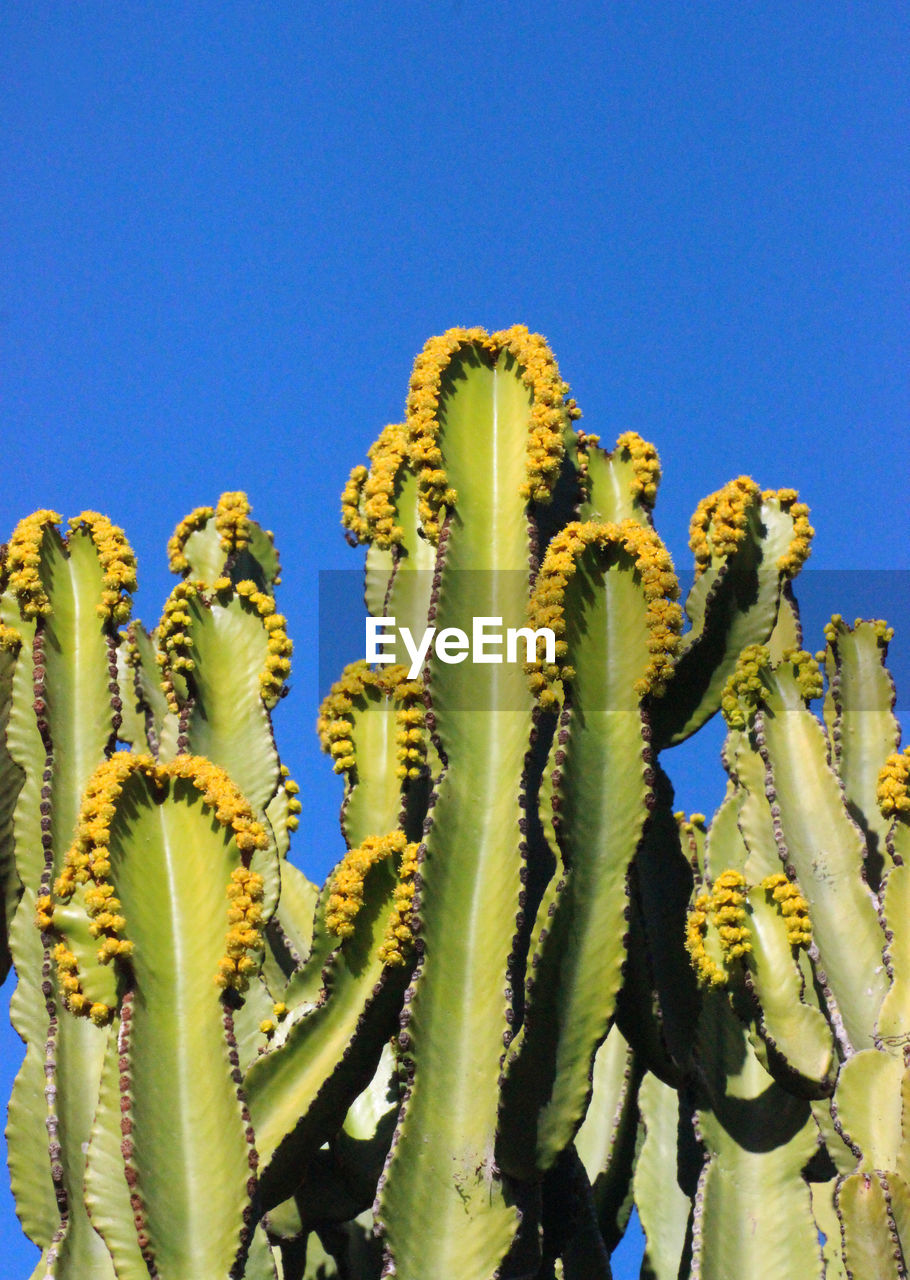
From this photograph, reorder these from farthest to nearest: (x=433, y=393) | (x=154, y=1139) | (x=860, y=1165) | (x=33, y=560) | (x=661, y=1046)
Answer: (x=33, y=560)
(x=433, y=393)
(x=661, y=1046)
(x=860, y=1165)
(x=154, y=1139)

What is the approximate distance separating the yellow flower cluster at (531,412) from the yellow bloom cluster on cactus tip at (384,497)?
0.28 m

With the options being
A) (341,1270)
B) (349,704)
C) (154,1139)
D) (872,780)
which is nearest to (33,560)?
(349,704)

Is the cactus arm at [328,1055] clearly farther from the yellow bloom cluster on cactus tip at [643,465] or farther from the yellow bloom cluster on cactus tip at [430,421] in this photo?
the yellow bloom cluster on cactus tip at [643,465]

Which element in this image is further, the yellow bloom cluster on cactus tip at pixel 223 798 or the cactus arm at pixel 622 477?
the cactus arm at pixel 622 477

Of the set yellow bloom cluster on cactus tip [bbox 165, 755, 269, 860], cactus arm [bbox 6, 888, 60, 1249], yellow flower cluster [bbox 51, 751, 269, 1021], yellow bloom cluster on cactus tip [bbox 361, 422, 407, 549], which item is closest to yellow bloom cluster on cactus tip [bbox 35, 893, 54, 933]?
yellow flower cluster [bbox 51, 751, 269, 1021]

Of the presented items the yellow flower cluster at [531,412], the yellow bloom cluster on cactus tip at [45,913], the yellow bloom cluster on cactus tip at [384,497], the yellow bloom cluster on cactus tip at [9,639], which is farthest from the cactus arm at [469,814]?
the yellow bloom cluster on cactus tip at [9,639]

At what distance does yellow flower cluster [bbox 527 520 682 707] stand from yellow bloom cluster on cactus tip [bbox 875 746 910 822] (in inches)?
29.5

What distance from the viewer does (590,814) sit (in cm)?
353

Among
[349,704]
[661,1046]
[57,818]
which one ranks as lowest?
[661,1046]

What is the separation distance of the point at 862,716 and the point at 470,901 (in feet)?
5.56

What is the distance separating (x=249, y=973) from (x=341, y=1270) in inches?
57.8

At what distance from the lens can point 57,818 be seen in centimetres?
408

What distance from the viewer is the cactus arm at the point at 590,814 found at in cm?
342

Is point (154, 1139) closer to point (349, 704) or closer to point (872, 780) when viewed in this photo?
point (349, 704)
